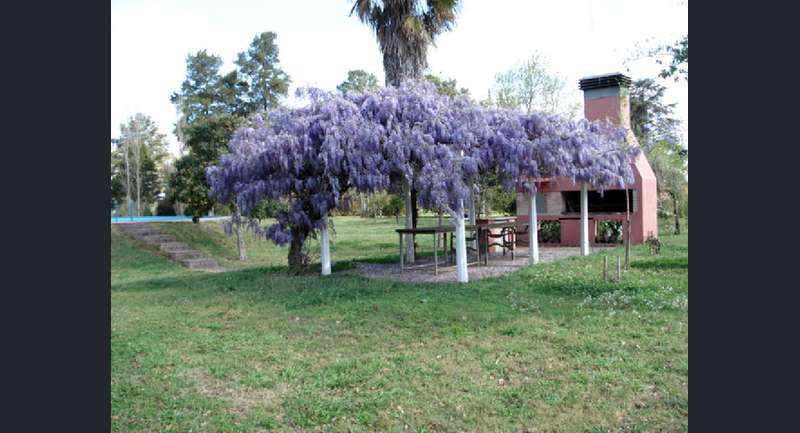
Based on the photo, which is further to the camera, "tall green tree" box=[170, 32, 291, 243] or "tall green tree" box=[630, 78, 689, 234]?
"tall green tree" box=[170, 32, 291, 243]

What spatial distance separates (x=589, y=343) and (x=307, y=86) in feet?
24.0

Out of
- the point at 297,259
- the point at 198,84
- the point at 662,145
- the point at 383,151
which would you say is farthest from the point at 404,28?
the point at 198,84

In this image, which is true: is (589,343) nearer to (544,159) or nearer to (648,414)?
(648,414)

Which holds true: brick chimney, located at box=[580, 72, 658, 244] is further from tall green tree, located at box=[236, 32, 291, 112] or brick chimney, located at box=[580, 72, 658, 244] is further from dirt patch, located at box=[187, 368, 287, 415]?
tall green tree, located at box=[236, 32, 291, 112]

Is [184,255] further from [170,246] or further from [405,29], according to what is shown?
[405,29]

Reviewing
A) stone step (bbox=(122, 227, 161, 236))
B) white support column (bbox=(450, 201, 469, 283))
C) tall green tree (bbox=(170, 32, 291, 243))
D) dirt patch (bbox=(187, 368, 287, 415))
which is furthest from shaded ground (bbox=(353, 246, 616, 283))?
tall green tree (bbox=(170, 32, 291, 243))

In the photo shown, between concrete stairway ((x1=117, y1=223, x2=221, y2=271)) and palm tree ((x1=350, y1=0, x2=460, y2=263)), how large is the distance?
6.19 meters

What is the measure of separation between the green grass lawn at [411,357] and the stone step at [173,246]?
7.66m

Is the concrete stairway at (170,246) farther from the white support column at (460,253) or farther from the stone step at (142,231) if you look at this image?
the white support column at (460,253)

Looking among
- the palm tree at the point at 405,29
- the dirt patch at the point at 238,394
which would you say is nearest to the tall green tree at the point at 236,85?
the palm tree at the point at 405,29

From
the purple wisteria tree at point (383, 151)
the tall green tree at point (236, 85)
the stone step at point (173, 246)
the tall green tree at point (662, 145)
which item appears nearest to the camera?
the purple wisteria tree at point (383, 151)

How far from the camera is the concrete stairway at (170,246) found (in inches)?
649

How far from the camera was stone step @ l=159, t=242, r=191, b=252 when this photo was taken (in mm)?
17452

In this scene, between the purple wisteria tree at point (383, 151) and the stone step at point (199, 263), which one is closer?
the purple wisteria tree at point (383, 151)
